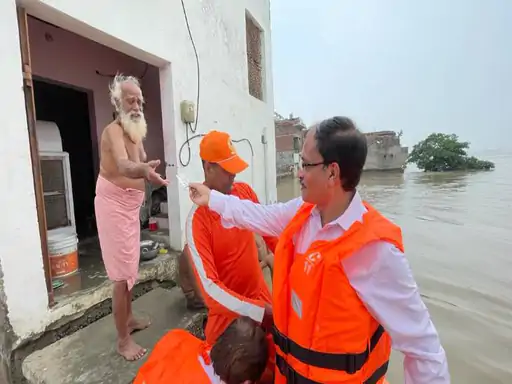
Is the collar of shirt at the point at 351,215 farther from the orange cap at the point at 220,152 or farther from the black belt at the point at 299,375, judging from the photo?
the orange cap at the point at 220,152

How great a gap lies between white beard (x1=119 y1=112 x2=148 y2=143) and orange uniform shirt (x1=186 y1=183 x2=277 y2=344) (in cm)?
76

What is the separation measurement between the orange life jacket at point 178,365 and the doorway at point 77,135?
3512mm

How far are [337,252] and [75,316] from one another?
7.89 feet

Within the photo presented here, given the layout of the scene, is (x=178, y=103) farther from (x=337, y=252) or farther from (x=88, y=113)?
(x=337, y=252)

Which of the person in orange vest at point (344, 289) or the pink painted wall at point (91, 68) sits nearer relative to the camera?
the person in orange vest at point (344, 289)

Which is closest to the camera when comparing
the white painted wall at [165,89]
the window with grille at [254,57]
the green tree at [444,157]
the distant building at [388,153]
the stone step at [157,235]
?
the white painted wall at [165,89]

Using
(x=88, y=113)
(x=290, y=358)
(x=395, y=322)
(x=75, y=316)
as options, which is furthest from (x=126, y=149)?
(x=88, y=113)

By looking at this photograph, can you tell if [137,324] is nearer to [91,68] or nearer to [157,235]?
[157,235]

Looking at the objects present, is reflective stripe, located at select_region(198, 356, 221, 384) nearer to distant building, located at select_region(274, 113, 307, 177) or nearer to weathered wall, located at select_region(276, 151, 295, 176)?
distant building, located at select_region(274, 113, 307, 177)

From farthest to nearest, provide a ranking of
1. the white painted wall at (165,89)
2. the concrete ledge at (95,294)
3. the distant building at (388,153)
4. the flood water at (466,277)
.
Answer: the distant building at (388,153)
the flood water at (466,277)
the concrete ledge at (95,294)
the white painted wall at (165,89)

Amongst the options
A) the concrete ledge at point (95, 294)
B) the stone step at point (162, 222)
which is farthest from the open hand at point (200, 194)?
the stone step at point (162, 222)

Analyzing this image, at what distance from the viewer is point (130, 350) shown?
7.45 ft

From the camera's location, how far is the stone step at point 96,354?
6.87ft

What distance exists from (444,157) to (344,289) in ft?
92.2
